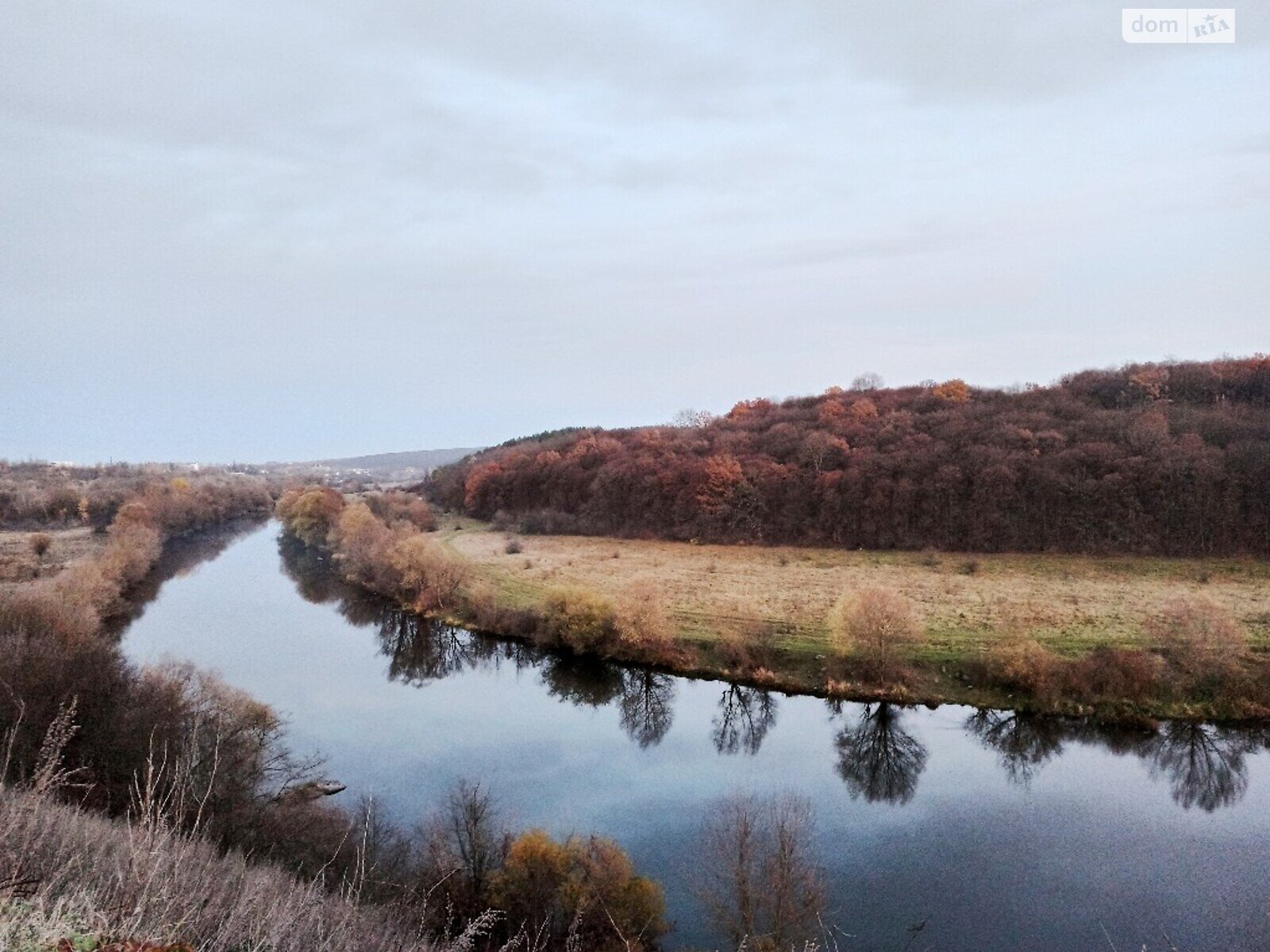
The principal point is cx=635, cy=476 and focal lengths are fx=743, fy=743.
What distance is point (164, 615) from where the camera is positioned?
35312mm

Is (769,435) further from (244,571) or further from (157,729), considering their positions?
(157,729)

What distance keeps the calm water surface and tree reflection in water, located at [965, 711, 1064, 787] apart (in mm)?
81

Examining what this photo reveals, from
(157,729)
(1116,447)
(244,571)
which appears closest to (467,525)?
(244,571)

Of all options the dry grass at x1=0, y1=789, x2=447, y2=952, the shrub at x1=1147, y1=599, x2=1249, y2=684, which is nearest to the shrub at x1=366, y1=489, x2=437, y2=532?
the shrub at x1=1147, y1=599, x2=1249, y2=684

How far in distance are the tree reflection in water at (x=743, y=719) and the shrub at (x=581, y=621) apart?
5.49 meters

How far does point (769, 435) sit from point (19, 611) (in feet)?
137

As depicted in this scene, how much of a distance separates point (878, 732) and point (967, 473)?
21.6m

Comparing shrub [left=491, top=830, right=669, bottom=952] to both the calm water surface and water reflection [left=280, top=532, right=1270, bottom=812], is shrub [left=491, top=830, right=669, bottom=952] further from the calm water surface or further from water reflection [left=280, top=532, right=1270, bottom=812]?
water reflection [left=280, top=532, right=1270, bottom=812]

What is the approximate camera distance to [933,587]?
30.6m

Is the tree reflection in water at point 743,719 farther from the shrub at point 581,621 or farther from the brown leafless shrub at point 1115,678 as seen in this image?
the brown leafless shrub at point 1115,678

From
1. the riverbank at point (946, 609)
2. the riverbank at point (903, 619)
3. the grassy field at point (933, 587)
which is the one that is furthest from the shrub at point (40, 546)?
the grassy field at point (933, 587)

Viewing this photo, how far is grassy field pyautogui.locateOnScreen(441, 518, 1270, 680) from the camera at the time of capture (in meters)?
25.1

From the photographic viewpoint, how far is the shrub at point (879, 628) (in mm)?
23484

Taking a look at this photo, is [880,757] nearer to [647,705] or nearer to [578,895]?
[647,705]
